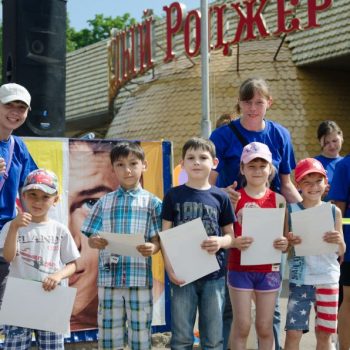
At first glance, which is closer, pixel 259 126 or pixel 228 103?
pixel 259 126

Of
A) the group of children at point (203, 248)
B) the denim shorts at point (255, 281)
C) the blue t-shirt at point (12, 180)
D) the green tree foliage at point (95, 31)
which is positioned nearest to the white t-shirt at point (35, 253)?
the group of children at point (203, 248)

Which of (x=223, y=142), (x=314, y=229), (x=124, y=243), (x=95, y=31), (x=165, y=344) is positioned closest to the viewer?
(x=124, y=243)

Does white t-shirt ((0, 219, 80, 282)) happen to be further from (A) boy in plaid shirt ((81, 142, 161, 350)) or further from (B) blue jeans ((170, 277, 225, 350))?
(B) blue jeans ((170, 277, 225, 350))

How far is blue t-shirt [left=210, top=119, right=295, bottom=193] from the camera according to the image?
4.71 metres

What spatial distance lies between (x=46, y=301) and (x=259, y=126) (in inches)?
70.9

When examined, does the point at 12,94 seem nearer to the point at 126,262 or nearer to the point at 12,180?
the point at 12,180

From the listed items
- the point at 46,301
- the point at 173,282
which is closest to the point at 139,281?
the point at 173,282

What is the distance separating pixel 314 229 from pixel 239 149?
717mm

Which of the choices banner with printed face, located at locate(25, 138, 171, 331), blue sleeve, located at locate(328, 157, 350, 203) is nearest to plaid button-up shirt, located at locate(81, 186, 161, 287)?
blue sleeve, located at locate(328, 157, 350, 203)

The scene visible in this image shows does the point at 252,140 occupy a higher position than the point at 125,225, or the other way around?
the point at 252,140

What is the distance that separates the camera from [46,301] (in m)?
4.11

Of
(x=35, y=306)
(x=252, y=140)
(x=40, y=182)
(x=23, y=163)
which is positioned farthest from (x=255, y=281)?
(x=23, y=163)

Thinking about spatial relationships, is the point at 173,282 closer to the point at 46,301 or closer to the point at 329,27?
the point at 46,301

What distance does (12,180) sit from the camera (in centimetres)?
416
